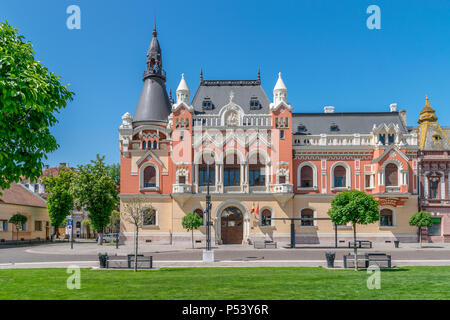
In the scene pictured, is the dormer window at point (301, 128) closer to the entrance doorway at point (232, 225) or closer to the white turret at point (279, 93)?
the white turret at point (279, 93)

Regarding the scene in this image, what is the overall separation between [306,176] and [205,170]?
436 inches

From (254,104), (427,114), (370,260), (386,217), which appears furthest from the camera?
(427,114)

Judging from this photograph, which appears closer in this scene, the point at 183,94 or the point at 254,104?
the point at 183,94

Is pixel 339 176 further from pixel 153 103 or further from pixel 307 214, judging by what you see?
pixel 153 103

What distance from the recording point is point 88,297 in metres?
11.7

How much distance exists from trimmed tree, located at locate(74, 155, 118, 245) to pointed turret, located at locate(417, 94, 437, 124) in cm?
3765

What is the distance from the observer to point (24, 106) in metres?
12.8

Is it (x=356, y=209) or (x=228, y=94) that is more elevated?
(x=228, y=94)

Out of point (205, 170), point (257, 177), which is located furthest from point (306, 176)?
point (205, 170)

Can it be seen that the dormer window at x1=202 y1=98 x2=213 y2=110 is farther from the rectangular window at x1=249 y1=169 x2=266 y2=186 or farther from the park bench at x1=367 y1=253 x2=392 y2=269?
the park bench at x1=367 y1=253 x2=392 y2=269
